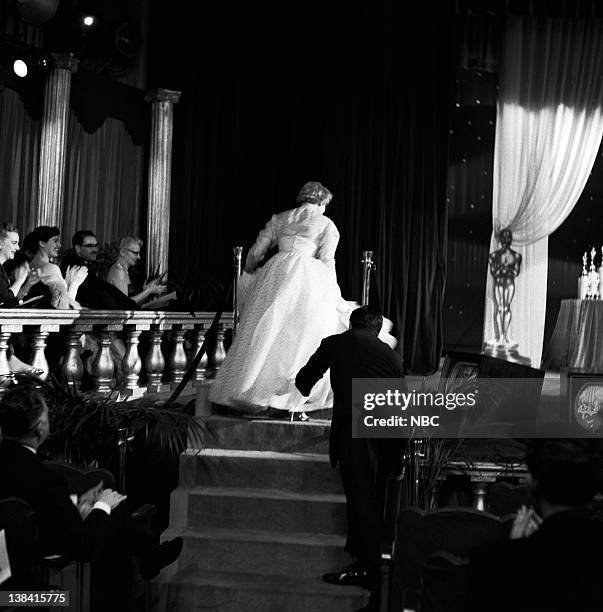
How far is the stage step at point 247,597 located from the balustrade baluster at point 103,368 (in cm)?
204

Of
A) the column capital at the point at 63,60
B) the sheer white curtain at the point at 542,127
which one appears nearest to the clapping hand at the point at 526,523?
the column capital at the point at 63,60

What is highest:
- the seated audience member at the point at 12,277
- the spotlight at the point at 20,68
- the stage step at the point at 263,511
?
the spotlight at the point at 20,68

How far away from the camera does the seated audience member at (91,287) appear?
7582 millimetres

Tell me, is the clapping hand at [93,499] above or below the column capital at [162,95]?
below

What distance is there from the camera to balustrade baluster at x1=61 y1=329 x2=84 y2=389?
6809mm

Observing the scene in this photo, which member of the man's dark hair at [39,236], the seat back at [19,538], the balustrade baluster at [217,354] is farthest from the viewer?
the balustrade baluster at [217,354]

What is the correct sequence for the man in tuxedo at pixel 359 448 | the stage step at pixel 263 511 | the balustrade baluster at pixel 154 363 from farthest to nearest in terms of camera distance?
the balustrade baluster at pixel 154 363
the stage step at pixel 263 511
the man in tuxedo at pixel 359 448

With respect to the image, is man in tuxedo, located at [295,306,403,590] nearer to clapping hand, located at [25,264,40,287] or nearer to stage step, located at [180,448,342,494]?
stage step, located at [180,448,342,494]

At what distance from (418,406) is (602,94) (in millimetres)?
7518

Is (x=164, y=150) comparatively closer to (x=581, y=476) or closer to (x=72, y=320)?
(x=72, y=320)

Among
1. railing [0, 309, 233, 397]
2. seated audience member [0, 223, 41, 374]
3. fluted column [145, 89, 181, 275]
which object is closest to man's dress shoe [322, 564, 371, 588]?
railing [0, 309, 233, 397]

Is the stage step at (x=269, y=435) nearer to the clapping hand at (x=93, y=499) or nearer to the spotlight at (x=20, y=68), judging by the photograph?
the clapping hand at (x=93, y=499)

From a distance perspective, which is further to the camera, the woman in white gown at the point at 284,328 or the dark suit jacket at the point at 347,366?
the woman in white gown at the point at 284,328

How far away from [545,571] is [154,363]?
610cm
